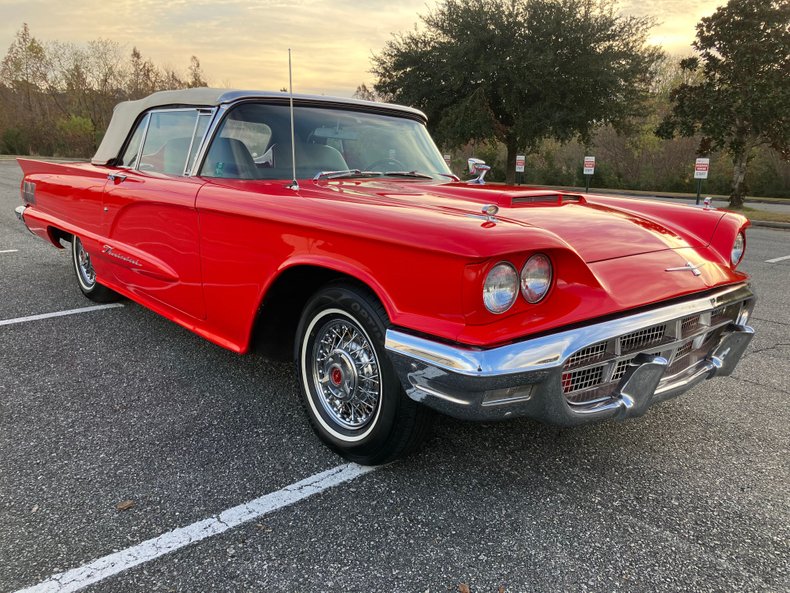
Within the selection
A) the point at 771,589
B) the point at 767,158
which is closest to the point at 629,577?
the point at 771,589

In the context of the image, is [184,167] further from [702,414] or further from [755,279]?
[755,279]

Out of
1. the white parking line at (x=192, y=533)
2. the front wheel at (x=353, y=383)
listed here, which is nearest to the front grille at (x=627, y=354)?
the front wheel at (x=353, y=383)

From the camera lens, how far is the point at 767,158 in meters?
28.5

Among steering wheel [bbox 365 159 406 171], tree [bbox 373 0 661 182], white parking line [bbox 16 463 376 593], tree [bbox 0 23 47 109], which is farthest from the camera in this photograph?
tree [bbox 0 23 47 109]

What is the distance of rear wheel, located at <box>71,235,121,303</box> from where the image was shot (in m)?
4.71

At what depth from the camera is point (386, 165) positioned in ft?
11.5

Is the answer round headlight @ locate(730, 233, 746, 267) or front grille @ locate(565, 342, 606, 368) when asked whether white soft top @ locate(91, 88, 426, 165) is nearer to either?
round headlight @ locate(730, 233, 746, 267)

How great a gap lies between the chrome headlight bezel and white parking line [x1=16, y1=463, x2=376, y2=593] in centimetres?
104

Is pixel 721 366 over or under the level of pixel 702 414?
over

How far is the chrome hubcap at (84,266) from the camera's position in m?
4.76

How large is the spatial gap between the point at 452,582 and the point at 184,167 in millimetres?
2681

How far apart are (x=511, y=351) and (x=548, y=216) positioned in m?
0.88

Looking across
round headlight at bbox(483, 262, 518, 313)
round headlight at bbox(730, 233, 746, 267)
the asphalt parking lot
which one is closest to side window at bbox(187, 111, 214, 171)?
the asphalt parking lot

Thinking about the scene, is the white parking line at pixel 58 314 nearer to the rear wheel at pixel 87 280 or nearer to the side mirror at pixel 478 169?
the rear wheel at pixel 87 280
